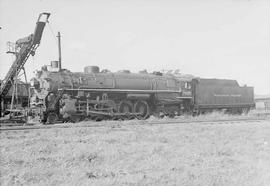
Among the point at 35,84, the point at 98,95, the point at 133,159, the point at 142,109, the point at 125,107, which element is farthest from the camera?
the point at 142,109

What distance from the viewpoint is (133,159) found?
7.19 metres

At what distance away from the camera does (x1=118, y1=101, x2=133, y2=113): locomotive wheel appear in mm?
18587

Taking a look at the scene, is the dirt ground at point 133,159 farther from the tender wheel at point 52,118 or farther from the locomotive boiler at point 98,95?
the locomotive boiler at point 98,95

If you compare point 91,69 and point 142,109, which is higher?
point 91,69

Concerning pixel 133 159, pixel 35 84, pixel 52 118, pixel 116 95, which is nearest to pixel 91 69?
pixel 116 95

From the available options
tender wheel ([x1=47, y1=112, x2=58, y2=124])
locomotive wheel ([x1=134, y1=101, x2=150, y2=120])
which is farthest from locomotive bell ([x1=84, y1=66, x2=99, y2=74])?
tender wheel ([x1=47, y1=112, x2=58, y2=124])

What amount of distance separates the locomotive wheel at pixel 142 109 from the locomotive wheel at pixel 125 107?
319mm

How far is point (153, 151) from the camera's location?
795cm

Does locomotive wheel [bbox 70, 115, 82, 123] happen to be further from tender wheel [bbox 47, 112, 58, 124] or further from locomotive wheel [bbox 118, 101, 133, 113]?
locomotive wheel [bbox 118, 101, 133, 113]

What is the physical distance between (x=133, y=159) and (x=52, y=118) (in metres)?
10.2

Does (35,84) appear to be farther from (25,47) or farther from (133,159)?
(133,159)

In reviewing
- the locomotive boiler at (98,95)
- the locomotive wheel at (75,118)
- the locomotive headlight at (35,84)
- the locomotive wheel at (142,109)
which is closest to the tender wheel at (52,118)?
the locomotive boiler at (98,95)

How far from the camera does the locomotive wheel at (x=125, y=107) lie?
18.6 meters

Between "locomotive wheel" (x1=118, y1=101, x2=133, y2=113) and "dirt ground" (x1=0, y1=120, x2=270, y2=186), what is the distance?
7814mm
